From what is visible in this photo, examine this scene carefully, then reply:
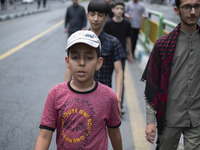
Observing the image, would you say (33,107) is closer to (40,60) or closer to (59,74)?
(59,74)

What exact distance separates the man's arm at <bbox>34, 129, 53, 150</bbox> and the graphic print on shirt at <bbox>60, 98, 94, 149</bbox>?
106 millimetres

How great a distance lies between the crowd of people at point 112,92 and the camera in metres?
1.84

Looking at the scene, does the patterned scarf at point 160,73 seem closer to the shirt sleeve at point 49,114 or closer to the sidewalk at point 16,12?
the shirt sleeve at point 49,114

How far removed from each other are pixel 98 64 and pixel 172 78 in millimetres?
670

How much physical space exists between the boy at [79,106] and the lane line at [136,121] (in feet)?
6.72

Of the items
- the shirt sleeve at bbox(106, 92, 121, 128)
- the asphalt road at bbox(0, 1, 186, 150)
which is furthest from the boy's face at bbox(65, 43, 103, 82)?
the asphalt road at bbox(0, 1, 186, 150)

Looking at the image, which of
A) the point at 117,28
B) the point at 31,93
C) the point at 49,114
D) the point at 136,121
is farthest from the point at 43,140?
the point at 31,93

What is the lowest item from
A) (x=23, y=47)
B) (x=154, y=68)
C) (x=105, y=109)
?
(x=23, y=47)

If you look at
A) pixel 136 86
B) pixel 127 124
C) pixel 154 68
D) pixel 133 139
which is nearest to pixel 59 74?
pixel 136 86

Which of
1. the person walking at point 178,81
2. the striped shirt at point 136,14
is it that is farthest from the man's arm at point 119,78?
the striped shirt at point 136,14

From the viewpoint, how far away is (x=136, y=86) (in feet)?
21.8

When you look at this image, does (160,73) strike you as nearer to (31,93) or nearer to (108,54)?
(108,54)

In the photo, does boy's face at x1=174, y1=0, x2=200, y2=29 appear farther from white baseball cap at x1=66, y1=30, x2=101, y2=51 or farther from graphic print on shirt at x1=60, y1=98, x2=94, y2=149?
graphic print on shirt at x1=60, y1=98, x2=94, y2=149

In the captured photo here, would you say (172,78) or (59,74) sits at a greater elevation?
(172,78)
